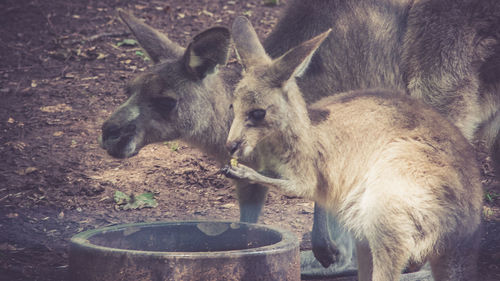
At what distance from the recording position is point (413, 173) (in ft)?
9.64

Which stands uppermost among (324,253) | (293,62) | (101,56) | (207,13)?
(207,13)

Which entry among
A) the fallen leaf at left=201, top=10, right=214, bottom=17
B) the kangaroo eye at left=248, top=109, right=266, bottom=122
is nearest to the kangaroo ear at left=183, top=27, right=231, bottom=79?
the kangaroo eye at left=248, top=109, right=266, bottom=122

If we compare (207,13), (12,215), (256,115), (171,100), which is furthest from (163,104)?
(207,13)

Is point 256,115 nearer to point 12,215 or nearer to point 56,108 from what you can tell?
point 12,215

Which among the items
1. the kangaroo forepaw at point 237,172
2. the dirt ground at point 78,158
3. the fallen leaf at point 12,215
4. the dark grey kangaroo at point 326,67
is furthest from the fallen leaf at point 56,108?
the kangaroo forepaw at point 237,172

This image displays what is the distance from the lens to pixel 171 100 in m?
3.86

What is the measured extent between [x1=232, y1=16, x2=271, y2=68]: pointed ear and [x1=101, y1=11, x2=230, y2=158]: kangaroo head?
0.10m

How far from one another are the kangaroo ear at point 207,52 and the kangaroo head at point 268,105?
433mm

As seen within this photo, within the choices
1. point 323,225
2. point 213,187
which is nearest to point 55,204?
point 213,187

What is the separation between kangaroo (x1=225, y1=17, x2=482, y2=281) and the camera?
282 centimetres

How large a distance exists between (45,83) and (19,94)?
0.97 ft

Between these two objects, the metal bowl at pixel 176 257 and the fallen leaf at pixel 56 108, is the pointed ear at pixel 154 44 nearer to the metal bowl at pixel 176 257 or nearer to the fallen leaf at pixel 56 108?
the metal bowl at pixel 176 257

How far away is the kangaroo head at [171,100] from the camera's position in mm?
3686

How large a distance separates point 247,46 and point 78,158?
2433 millimetres
